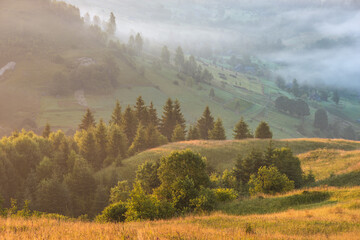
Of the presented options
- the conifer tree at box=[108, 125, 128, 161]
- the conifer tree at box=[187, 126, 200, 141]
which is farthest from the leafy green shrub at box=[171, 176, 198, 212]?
the conifer tree at box=[187, 126, 200, 141]

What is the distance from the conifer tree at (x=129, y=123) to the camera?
2928 inches

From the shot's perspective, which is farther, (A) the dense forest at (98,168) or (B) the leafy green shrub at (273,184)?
(A) the dense forest at (98,168)

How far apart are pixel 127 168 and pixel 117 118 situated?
1281 inches

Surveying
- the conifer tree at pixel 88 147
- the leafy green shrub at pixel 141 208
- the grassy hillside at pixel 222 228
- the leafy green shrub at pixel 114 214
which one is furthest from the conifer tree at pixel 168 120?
the grassy hillside at pixel 222 228

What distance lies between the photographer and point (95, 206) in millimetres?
42562

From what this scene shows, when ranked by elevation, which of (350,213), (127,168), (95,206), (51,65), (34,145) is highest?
(51,65)

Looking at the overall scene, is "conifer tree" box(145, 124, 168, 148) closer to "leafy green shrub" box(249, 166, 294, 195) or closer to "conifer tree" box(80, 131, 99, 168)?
"conifer tree" box(80, 131, 99, 168)

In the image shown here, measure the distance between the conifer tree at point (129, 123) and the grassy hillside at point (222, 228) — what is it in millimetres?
61601

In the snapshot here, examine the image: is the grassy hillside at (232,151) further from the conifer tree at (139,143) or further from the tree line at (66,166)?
the conifer tree at (139,143)

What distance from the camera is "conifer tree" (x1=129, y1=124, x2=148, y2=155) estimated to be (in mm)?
65188

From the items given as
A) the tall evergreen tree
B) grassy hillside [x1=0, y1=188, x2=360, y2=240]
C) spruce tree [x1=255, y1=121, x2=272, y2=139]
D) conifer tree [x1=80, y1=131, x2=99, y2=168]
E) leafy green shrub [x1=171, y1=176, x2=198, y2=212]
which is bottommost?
the tall evergreen tree

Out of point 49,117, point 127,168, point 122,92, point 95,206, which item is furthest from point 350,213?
point 122,92

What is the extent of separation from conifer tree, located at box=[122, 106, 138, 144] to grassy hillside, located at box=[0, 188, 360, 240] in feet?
202

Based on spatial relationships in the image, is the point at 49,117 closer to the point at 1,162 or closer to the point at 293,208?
the point at 1,162
